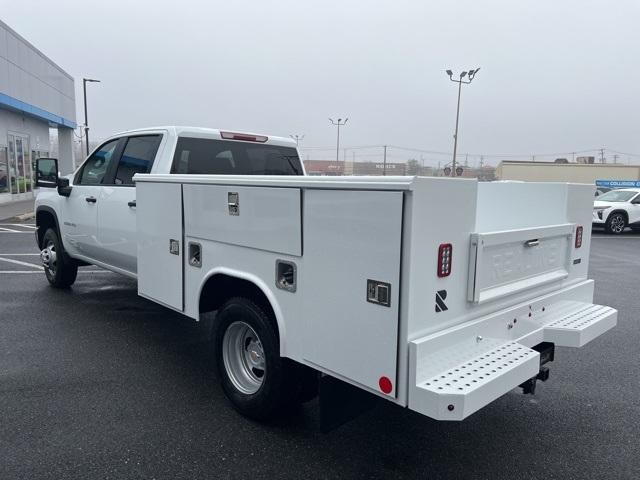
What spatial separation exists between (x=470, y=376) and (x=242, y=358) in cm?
183

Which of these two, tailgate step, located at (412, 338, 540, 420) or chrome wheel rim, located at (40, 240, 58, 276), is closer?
tailgate step, located at (412, 338, 540, 420)

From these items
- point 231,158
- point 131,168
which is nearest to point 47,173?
point 131,168

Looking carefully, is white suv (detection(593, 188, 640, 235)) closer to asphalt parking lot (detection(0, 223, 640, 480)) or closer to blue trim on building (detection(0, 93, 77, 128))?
asphalt parking lot (detection(0, 223, 640, 480))

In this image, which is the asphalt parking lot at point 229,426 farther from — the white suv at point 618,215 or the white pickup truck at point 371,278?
the white suv at point 618,215

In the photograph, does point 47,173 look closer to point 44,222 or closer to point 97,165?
point 97,165

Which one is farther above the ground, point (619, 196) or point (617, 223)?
point (619, 196)

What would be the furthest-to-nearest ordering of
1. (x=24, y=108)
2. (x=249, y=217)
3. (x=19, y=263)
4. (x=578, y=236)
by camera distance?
(x=24, y=108) < (x=19, y=263) < (x=578, y=236) < (x=249, y=217)

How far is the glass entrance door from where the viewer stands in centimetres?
2283

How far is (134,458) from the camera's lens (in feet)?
10.8

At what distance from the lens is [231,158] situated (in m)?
5.60

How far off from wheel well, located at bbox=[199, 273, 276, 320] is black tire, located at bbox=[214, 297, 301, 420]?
6cm

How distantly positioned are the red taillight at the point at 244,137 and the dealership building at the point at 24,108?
18417 mm

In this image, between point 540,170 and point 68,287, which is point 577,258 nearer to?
point 68,287

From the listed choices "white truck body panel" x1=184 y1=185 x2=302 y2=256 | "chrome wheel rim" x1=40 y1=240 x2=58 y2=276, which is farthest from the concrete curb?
"white truck body panel" x1=184 y1=185 x2=302 y2=256
